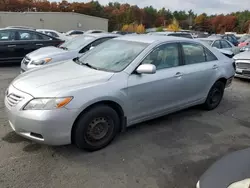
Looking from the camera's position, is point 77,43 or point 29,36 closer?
point 77,43

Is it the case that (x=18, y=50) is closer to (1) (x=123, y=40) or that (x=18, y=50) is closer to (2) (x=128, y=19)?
(1) (x=123, y=40)

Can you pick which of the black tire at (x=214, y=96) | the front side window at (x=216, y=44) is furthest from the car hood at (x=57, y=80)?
the front side window at (x=216, y=44)

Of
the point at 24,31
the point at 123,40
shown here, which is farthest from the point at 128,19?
the point at 123,40

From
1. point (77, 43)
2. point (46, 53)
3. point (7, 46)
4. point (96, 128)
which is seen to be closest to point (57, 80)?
point (96, 128)

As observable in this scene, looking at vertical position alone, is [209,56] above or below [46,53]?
above

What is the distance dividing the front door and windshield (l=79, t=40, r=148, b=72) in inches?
8.7

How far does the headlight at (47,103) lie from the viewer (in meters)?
2.69

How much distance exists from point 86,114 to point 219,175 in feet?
5.49

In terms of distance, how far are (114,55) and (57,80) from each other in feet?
3.49

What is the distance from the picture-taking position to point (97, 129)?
10.2 feet

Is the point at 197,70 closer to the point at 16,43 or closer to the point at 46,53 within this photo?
the point at 46,53

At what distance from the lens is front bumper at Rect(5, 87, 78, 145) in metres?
2.67

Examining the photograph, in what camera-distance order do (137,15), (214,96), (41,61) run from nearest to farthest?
(214,96) → (41,61) → (137,15)

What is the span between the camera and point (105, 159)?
301cm
